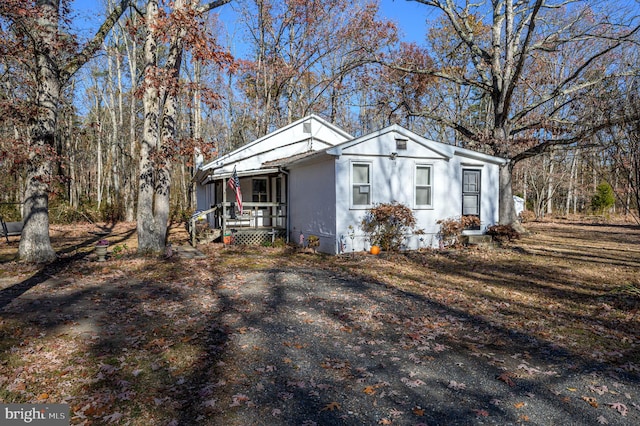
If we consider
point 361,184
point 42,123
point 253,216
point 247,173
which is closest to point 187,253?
point 253,216

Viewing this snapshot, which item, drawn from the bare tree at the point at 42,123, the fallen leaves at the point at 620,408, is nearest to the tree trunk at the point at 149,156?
the bare tree at the point at 42,123

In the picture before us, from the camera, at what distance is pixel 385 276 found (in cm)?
945

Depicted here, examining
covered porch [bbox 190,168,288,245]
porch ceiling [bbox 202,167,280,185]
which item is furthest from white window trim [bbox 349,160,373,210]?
porch ceiling [bbox 202,167,280,185]

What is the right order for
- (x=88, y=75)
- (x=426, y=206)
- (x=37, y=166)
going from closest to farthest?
(x=37, y=166), (x=426, y=206), (x=88, y=75)

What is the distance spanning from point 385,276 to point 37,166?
29.7ft

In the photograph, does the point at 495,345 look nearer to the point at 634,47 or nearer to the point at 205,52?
the point at 205,52

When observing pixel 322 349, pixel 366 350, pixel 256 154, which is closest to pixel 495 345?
pixel 366 350

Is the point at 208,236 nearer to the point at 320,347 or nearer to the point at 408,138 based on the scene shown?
the point at 408,138

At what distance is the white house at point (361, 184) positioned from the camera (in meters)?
12.4

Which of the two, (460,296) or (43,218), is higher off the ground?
(43,218)

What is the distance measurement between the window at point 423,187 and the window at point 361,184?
1.94 meters

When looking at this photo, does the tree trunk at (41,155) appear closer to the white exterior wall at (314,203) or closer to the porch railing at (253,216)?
the porch railing at (253,216)

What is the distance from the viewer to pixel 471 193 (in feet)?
48.6

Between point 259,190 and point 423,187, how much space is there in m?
7.59
